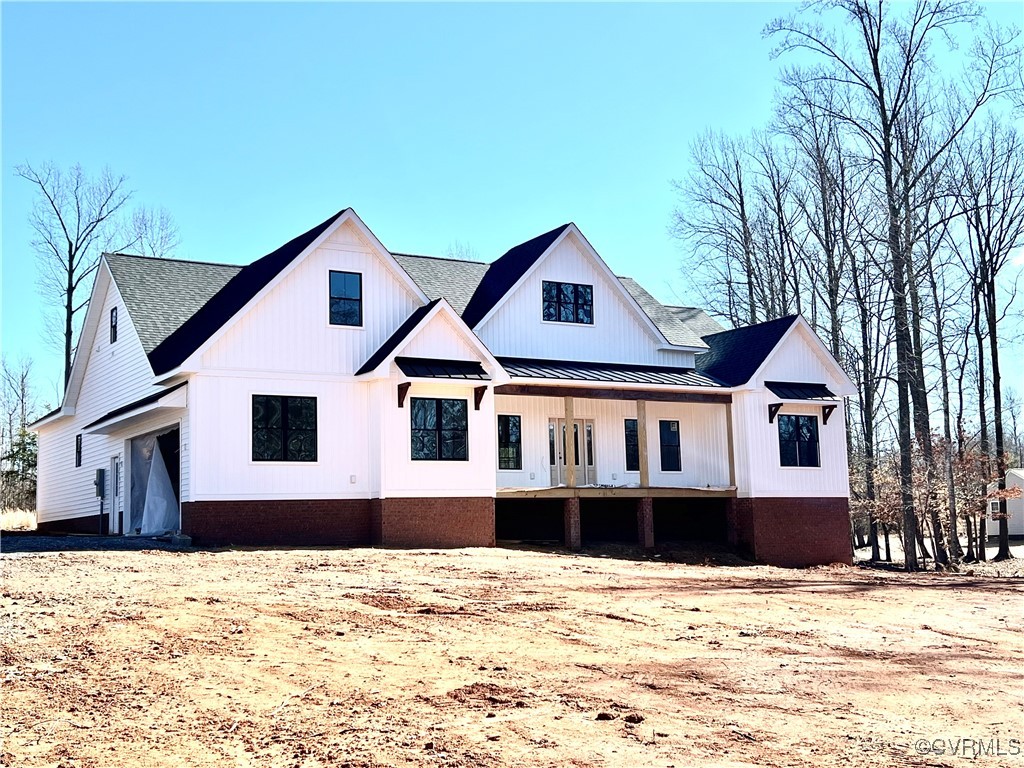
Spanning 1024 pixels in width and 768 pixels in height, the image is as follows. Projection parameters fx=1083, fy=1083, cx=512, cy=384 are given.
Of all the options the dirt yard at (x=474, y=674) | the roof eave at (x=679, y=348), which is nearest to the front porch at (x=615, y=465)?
the roof eave at (x=679, y=348)

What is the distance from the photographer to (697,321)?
1339 inches

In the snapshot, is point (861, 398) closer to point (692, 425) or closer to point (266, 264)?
point (692, 425)

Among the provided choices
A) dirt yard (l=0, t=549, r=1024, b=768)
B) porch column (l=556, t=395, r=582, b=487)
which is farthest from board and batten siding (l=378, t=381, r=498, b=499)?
dirt yard (l=0, t=549, r=1024, b=768)

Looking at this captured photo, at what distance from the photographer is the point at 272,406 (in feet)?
72.9

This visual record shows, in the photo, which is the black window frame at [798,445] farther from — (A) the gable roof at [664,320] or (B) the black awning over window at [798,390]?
(A) the gable roof at [664,320]

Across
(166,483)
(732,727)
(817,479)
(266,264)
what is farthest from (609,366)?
(732,727)

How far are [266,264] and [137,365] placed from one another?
12.7 feet

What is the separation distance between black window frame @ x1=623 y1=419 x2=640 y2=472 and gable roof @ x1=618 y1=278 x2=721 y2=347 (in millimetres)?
2453

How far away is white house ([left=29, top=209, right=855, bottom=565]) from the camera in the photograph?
22203 millimetres

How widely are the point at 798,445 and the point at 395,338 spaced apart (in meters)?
11.7

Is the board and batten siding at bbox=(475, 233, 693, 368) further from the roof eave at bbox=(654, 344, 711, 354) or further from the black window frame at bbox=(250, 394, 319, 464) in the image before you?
the black window frame at bbox=(250, 394, 319, 464)

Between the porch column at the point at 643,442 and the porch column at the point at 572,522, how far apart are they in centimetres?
201

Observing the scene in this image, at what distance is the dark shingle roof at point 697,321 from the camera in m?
33.3

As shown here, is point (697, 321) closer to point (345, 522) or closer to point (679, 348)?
point (679, 348)
